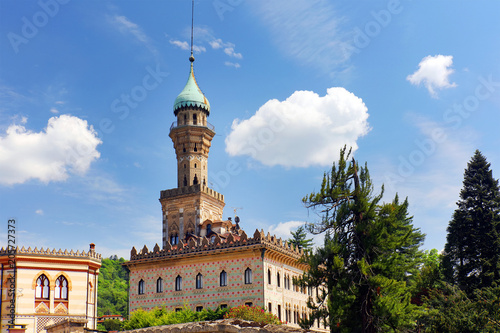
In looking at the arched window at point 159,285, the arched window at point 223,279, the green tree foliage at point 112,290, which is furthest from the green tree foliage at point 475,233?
the green tree foliage at point 112,290

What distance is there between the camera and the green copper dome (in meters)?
62.9

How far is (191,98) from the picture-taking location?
63.1 m

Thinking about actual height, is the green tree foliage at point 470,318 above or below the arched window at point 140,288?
below

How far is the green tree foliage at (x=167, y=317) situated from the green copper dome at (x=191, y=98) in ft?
89.7

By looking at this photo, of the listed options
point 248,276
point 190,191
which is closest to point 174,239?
point 190,191

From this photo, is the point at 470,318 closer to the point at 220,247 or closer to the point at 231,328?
the point at 231,328

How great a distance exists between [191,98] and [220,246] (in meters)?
22.5

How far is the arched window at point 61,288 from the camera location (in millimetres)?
46750

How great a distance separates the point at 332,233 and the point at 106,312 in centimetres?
8657

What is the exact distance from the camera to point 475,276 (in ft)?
130

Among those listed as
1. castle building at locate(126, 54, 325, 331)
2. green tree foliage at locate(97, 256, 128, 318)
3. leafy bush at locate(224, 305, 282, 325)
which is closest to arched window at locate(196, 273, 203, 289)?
castle building at locate(126, 54, 325, 331)

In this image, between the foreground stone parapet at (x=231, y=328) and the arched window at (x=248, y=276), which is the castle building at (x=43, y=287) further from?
the foreground stone parapet at (x=231, y=328)

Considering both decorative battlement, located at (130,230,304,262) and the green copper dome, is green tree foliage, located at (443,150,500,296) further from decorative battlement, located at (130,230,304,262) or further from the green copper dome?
the green copper dome

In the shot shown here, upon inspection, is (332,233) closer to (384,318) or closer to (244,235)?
(384,318)
